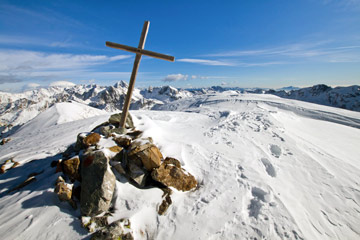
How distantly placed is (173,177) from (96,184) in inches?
92.2

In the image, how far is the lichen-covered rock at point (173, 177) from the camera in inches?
196

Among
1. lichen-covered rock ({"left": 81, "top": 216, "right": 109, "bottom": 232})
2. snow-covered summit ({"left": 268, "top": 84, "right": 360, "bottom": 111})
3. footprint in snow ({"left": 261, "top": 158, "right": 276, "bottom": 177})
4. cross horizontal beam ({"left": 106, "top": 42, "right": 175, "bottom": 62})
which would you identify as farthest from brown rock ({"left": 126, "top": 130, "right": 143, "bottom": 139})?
snow-covered summit ({"left": 268, "top": 84, "right": 360, "bottom": 111})

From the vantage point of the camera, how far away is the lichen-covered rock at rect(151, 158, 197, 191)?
16.3ft

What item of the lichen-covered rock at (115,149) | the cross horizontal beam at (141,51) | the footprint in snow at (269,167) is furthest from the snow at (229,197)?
the cross horizontal beam at (141,51)

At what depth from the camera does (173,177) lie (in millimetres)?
5164

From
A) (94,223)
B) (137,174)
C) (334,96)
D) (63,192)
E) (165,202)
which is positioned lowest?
(94,223)

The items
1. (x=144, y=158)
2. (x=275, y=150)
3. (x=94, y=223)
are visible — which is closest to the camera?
(x=94, y=223)

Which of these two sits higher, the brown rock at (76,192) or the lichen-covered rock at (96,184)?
the lichen-covered rock at (96,184)

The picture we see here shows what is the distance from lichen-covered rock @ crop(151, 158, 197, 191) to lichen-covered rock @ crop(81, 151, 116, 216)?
1362 millimetres

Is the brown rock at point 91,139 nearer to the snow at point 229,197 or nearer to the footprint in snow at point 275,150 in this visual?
the snow at point 229,197

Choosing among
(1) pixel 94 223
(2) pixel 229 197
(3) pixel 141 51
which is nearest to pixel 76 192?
(1) pixel 94 223

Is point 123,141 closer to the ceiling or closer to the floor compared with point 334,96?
closer to the floor

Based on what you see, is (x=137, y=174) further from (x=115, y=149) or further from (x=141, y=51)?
(x=141, y=51)

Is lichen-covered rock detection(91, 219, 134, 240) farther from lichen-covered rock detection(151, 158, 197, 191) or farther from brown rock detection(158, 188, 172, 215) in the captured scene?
lichen-covered rock detection(151, 158, 197, 191)
